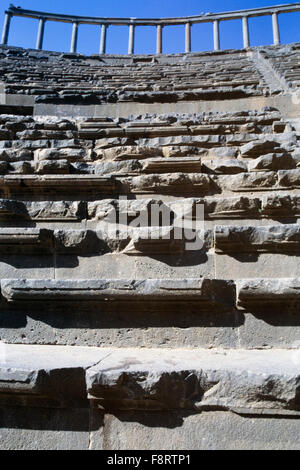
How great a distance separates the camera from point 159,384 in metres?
1.69

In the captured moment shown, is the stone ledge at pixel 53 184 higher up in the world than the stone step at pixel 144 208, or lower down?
higher up

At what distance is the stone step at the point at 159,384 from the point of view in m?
1.63

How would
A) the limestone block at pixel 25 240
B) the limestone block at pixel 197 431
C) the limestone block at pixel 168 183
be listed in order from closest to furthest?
the limestone block at pixel 197 431
the limestone block at pixel 25 240
the limestone block at pixel 168 183

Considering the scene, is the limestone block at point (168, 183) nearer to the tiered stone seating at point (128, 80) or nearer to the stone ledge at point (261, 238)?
the stone ledge at point (261, 238)

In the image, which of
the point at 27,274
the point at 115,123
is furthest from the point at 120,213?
the point at 115,123

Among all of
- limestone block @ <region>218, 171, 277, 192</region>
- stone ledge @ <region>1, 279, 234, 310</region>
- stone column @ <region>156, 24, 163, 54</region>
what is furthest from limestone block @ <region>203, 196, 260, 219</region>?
stone column @ <region>156, 24, 163, 54</region>

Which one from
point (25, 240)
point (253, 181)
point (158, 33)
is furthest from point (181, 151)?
point (158, 33)

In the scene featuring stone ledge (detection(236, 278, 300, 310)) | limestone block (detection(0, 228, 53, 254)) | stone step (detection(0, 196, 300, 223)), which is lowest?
stone ledge (detection(236, 278, 300, 310))

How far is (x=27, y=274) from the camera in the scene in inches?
106

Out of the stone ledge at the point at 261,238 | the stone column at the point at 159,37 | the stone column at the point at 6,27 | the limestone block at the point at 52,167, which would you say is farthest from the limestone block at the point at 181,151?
the stone column at the point at 6,27

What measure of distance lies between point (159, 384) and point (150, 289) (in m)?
0.65

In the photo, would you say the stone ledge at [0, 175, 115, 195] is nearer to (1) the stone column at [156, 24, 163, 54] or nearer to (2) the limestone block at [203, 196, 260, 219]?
(2) the limestone block at [203, 196, 260, 219]

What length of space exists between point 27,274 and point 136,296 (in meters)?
0.90

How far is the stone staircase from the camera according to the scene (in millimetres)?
1699
